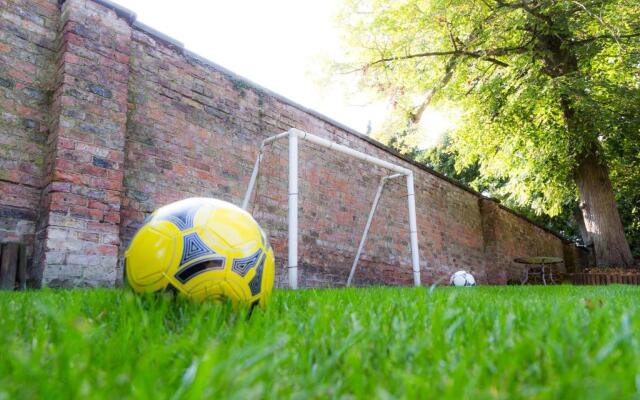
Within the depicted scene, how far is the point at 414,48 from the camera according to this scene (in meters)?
10.6

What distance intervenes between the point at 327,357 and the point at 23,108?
442 cm

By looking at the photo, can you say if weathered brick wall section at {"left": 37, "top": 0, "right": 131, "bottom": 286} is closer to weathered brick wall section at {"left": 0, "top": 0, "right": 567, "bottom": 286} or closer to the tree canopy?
weathered brick wall section at {"left": 0, "top": 0, "right": 567, "bottom": 286}

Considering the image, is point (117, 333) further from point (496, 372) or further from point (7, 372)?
point (496, 372)

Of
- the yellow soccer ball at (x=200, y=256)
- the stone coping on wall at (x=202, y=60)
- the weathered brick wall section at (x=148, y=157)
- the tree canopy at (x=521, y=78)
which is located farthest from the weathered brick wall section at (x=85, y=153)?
the tree canopy at (x=521, y=78)

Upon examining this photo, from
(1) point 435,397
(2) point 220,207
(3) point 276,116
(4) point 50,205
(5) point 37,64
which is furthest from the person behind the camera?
(3) point 276,116

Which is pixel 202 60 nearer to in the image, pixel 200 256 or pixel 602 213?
pixel 200 256

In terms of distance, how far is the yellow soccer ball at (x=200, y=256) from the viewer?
1.87 meters

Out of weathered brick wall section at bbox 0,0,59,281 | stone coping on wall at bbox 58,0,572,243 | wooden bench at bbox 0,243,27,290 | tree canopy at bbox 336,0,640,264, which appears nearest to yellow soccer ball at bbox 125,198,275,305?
wooden bench at bbox 0,243,27,290

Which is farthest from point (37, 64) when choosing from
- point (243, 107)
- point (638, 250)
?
point (638, 250)

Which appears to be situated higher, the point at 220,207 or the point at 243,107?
the point at 243,107

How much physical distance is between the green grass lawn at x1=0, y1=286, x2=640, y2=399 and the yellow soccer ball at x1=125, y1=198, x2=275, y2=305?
0.26 meters

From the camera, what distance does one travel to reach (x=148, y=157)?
505 centimetres

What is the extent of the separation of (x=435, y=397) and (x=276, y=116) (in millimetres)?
6409

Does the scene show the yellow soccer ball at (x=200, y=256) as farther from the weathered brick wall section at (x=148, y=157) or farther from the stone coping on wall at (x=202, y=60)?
the stone coping on wall at (x=202, y=60)
